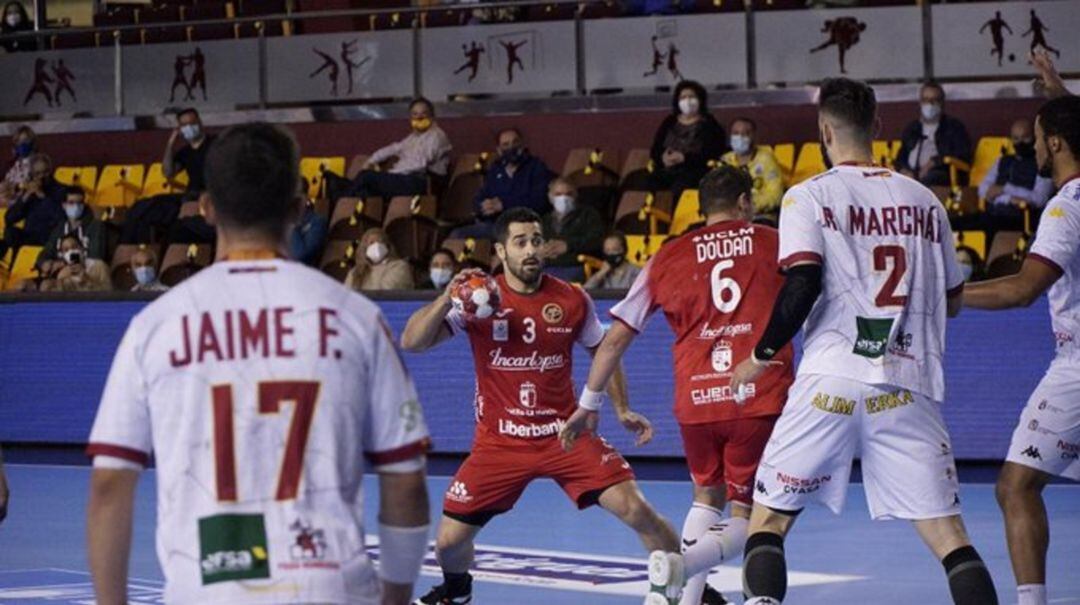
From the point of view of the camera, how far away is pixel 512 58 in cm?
2072

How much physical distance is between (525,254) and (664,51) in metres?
11.2

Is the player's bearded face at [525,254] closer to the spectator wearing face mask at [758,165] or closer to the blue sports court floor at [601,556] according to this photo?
the blue sports court floor at [601,556]

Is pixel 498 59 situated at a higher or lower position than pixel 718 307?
higher

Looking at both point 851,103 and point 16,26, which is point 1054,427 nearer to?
point 851,103

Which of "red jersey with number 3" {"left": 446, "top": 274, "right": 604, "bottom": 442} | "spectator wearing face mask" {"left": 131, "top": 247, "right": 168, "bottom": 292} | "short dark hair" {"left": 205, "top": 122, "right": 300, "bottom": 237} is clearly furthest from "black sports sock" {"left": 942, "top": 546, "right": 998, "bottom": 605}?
"spectator wearing face mask" {"left": 131, "top": 247, "right": 168, "bottom": 292}

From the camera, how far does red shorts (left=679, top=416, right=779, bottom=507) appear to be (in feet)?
27.0

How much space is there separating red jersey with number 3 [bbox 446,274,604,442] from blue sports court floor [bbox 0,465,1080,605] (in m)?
1.13

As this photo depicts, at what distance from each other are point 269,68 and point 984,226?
8.73 meters

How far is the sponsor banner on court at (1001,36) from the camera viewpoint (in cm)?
1825

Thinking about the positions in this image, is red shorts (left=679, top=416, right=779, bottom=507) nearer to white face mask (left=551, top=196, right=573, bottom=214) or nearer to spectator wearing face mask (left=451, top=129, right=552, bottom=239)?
white face mask (left=551, top=196, right=573, bottom=214)

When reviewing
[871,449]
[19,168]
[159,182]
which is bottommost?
[871,449]

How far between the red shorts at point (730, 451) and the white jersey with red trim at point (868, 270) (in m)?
1.40

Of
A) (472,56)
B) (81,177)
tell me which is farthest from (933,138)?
(81,177)

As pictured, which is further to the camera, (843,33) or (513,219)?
(843,33)
